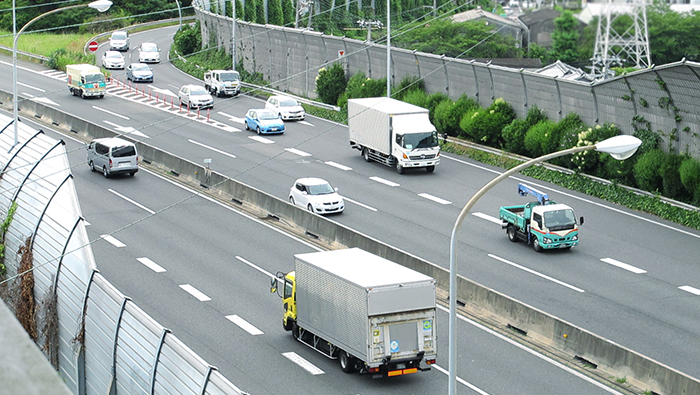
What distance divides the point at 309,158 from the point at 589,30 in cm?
3710

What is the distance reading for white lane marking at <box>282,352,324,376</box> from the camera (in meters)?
23.2

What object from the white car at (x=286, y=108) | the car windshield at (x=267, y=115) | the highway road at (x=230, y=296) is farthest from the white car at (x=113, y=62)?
the highway road at (x=230, y=296)

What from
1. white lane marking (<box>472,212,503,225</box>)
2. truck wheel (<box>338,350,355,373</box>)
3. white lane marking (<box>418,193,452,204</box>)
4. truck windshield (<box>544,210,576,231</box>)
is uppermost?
truck wheel (<box>338,350,355,373</box>)

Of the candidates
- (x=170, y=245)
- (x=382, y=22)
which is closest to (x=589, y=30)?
(x=170, y=245)

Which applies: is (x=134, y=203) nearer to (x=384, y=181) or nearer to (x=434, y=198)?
(x=384, y=181)

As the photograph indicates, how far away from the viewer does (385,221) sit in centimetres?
3803

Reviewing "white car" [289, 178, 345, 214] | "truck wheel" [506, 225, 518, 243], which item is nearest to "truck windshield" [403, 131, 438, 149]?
"white car" [289, 178, 345, 214]

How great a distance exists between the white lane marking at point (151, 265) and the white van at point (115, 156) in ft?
41.8

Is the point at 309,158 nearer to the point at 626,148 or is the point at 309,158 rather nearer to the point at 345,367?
the point at 345,367

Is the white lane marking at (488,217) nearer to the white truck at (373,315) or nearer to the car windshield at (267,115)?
the white truck at (373,315)

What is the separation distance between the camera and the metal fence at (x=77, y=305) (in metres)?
14.1

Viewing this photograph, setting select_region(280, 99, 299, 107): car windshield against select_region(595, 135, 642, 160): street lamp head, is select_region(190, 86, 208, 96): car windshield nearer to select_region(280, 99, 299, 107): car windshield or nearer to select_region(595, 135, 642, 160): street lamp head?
select_region(280, 99, 299, 107): car windshield

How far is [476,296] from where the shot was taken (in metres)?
27.7

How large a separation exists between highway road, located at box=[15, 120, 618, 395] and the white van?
2.12 ft
